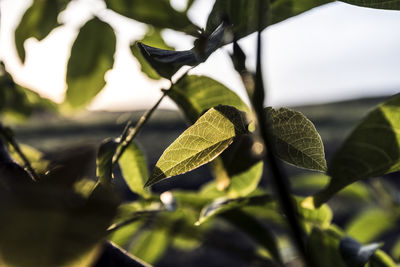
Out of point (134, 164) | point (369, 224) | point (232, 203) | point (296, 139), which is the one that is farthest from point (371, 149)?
point (369, 224)

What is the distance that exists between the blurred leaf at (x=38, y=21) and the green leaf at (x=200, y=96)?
0.23 m

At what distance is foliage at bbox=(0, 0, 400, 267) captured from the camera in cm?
19

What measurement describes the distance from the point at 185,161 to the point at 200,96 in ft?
0.49

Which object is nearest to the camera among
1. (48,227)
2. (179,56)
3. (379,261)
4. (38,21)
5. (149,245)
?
(48,227)

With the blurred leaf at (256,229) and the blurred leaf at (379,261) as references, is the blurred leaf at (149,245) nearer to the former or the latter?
the blurred leaf at (256,229)

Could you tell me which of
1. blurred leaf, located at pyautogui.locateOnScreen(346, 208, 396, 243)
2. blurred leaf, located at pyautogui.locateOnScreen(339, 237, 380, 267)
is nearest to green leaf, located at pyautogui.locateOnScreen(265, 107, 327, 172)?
blurred leaf, located at pyautogui.locateOnScreen(339, 237, 380, 267)

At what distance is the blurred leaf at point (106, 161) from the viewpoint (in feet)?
1.20

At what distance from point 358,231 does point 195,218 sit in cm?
44

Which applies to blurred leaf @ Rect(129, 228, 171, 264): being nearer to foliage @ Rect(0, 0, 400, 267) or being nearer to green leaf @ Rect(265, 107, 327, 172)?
foliage @ Rect(0, 0, 400, 267)

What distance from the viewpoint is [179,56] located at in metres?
0.31

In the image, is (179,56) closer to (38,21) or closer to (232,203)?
(232,203)

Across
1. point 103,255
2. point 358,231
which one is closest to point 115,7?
point 103,255

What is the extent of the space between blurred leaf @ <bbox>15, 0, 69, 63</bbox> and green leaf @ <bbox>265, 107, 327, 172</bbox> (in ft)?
1.29

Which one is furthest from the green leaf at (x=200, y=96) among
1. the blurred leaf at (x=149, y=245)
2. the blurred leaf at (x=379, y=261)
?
the blurred leaf at (x=149, y=245)
